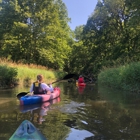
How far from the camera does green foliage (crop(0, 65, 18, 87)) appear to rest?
50.7ft

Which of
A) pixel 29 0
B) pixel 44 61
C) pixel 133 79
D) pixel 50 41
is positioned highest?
pixel 29 0

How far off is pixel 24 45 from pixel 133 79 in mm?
18615

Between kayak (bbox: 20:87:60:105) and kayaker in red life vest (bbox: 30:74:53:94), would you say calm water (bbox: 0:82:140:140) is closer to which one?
kayak (bbox: 20:87:60:105)

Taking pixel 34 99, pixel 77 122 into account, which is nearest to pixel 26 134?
pixel 77 122

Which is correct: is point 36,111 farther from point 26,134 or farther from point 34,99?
point 26,134

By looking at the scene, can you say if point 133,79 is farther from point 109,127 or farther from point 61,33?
point 61,33

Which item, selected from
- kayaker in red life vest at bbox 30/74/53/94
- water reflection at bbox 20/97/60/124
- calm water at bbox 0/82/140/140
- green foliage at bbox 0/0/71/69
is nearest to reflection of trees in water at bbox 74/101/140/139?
calm water at bbox 0/82/140/140

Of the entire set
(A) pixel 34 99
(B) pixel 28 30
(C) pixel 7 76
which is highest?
(B) pixel 28 30

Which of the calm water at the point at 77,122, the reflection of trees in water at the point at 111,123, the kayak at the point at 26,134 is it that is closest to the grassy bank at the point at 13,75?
the calm water at the point at 77,122

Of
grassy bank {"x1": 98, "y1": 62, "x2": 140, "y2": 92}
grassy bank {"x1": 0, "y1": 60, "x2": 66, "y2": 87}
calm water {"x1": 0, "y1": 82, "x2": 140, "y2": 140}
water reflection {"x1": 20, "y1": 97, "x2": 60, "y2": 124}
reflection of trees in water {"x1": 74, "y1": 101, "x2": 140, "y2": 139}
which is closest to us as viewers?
calm water {"x1": 0, "y1": 82, "x2": 140, "y2": 140}

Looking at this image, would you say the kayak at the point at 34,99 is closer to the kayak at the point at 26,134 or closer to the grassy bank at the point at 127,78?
the kayak at the point at 26,134

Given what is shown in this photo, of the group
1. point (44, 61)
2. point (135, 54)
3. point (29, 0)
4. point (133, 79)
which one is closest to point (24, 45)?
point (44, 61)

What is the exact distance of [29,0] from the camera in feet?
98.7

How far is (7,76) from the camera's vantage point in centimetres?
1581
